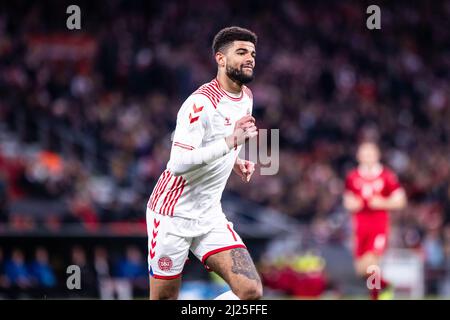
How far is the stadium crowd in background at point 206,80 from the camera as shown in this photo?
1791 cm

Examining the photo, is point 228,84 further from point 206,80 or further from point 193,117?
point 206,80

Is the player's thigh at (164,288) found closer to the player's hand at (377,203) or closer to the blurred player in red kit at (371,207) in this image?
the blurred player in red kit at (371,207)

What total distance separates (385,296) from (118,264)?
618 cm

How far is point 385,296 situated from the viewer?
10.4 meters

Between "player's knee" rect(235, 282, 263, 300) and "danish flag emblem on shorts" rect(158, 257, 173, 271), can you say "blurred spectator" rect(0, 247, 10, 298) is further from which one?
"player's knee" rect(235, 282, 263, 300)

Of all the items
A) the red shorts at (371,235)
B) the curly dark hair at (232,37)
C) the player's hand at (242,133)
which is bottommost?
the red shorts at (371,235)

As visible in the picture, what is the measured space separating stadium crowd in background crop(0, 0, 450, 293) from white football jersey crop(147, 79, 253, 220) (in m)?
9.20

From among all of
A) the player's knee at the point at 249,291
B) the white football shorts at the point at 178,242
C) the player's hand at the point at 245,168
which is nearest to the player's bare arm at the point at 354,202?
the player's hand at the point at 245,168

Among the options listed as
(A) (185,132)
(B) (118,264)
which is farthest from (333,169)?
(A) (185,132)

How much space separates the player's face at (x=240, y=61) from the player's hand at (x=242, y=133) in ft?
1.50

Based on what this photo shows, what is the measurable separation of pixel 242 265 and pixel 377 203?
17.4 feet

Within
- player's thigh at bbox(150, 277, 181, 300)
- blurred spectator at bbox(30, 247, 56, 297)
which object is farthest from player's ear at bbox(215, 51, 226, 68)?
blurred spectator at bbox(30, 247, 56, 297)

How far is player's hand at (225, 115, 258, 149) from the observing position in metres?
6.29
